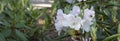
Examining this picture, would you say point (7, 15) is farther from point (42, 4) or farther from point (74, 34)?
point (42, 4)

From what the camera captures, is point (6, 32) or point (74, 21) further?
point (6, 32)

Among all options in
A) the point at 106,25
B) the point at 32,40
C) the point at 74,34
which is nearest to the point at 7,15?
the point at 32,40

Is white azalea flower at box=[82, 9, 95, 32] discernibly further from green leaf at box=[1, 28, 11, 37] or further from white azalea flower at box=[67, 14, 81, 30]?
green leaf at box=[1, 28, 11, 37]

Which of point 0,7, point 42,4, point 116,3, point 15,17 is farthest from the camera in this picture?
point 42,4

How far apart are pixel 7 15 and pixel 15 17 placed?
0.62 feet

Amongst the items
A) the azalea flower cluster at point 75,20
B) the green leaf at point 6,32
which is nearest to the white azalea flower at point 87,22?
the azalea flower cluster at point 75,20

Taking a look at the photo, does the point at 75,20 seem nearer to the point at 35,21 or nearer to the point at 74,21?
the point at 74,21

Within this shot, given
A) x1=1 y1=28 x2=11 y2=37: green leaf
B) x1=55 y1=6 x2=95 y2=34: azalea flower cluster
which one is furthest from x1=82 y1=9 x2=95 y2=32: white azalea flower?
x1=1 y1=28 x2=11 y2=37: green leaf

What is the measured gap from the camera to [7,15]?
2.22 m

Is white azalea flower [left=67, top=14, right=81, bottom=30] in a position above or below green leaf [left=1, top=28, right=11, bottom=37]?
above

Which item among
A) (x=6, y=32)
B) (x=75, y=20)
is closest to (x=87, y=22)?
(x=75, y=20)

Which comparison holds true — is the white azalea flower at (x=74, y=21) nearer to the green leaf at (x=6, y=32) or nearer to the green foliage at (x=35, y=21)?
the green foliage at (x=35, y=21)

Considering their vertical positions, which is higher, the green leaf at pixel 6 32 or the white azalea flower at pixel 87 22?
the white azalea flower at pixel 87 22

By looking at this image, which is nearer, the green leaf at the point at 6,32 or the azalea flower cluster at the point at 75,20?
the azalea flower cluster at the point at 75,20
